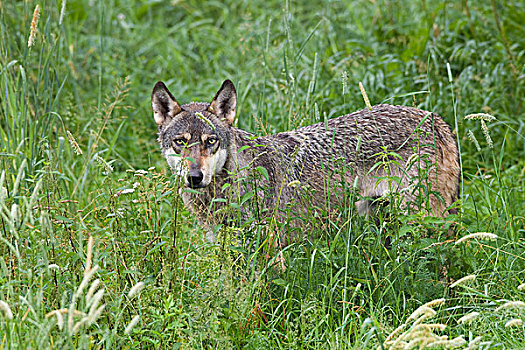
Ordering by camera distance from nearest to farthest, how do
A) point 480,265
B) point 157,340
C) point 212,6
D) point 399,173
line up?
point 157,340 → point 480,265 → point 399,173 → point 212,6

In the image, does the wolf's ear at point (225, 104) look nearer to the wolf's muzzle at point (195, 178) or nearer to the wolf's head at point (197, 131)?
the wolf's head at point (197, 131)

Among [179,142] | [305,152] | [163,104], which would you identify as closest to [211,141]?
[179,142]

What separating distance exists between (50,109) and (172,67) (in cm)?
329

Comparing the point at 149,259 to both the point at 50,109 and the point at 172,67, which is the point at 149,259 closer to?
the point at 50,109

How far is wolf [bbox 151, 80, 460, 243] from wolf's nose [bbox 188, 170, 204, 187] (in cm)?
9

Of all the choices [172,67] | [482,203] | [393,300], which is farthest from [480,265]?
[172,67]

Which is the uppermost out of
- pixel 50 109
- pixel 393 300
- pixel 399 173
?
pixel 50 109

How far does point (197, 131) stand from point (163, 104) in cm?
45

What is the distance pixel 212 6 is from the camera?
403 inches

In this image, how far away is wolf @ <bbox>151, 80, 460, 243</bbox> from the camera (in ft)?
15.9

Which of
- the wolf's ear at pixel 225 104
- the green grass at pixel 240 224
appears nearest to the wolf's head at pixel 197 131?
the wolf's ear at pixel 225 104

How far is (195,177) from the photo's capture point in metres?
4.52

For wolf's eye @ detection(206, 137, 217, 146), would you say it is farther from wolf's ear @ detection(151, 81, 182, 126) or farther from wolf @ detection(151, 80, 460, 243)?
wolf's ear @ detection(151, 81, 182, 126)

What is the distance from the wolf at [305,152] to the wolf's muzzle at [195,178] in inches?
3.4
